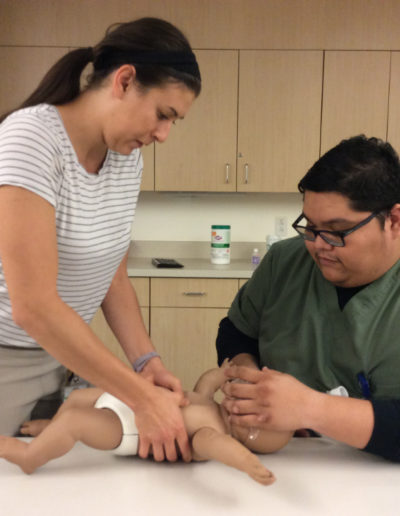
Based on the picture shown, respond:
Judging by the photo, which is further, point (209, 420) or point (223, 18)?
point (223, 18)

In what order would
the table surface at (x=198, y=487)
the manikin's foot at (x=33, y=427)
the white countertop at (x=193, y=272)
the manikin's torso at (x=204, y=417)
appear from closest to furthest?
1. the table surface at (x=198, y=487)
2. the manikin's torso at (x=204, y=417)
3. the manikin's foot at (x=33, y=427)
4. the white countertop at (x=193, y=272)

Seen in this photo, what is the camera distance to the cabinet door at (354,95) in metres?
3.20

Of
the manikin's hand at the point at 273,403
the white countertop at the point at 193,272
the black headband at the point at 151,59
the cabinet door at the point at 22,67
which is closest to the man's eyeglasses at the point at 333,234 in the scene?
the manikin's hand at the point at 273,403

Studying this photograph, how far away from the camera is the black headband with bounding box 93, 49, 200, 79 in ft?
3.46

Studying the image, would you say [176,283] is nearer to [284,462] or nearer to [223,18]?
[223,18]

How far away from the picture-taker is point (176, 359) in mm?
3229

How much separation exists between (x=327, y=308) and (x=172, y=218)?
8.06 ft

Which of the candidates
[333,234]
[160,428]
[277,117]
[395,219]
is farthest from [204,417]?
[277,117]

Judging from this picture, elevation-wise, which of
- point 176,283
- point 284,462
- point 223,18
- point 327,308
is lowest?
point 176,283

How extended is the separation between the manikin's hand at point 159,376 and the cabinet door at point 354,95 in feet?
7.80

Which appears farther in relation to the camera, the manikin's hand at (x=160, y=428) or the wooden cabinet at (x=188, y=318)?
the wooden cabinet at (x=188, y=318)

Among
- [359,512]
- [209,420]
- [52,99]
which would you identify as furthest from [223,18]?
[359,512]

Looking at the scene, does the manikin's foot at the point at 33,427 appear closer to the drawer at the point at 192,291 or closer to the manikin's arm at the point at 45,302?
the manikin's arm at the point at 45,302

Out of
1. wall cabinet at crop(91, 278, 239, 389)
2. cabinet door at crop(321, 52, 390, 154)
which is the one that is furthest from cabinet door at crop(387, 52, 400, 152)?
wall cabinet at crop(91, 278, 239, 389)
